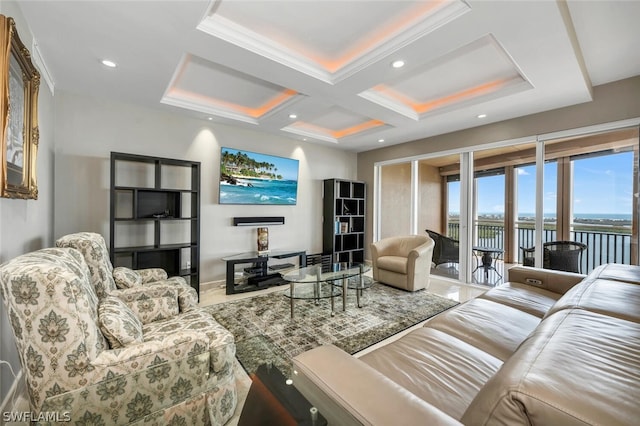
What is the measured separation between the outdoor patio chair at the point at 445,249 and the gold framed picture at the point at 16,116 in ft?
17.0

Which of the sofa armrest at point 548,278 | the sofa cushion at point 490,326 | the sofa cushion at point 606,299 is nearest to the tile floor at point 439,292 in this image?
the sofa armrest at point 548,278

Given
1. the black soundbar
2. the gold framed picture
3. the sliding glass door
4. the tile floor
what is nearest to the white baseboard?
the tile floor

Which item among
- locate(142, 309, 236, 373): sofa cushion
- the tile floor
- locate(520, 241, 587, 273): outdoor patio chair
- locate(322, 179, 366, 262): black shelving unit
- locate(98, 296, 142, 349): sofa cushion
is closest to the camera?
locate(98, 296, 142, 349): sofa cushion

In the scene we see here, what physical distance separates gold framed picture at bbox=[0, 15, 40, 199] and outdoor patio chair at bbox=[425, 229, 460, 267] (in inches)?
204

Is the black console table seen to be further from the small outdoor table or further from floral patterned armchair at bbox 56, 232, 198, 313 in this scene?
the small outdoor table

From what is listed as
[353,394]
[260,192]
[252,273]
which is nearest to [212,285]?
[252,273]

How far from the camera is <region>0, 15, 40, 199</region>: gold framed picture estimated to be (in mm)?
1393

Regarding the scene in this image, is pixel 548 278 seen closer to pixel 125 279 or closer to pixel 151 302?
pixel 151 302

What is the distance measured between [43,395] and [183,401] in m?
0.55

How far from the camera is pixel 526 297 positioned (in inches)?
85.0

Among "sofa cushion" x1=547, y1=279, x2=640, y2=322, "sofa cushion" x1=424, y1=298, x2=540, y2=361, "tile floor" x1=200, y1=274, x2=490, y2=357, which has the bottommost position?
"tile floor" x1=200, y1=274, x2=490, y2=357

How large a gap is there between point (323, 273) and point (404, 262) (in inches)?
52.6

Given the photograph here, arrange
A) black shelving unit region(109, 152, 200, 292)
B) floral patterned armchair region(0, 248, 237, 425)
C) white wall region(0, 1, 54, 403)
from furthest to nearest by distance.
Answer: black shelving unit region(109, 152, 200, 292) < white wall region(0, 1, 54, 403) < floral patterned armchair region(0, 248, 237, 425)

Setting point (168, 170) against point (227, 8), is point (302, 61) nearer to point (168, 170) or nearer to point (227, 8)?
point (227, 8)
